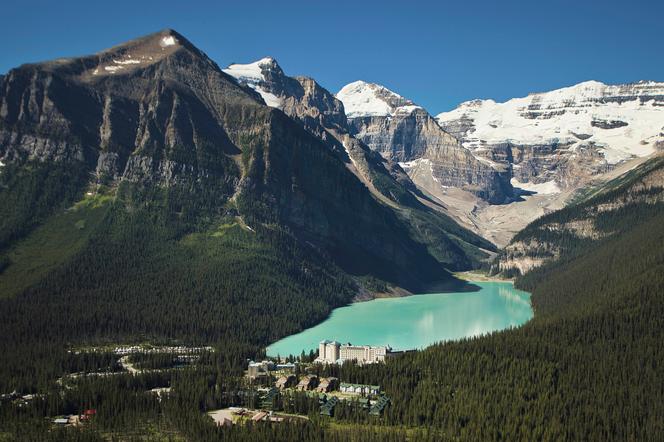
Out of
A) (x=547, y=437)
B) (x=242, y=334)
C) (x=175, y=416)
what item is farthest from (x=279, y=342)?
(x=547, y=437)

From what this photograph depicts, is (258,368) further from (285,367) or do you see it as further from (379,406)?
(379,406)

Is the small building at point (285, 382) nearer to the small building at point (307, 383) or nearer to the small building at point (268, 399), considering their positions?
the small building at point (307, 383)

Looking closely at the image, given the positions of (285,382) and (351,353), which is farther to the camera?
(351,353)

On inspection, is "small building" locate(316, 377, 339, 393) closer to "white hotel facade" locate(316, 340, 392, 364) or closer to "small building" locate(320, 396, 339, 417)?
"small building" locate(320, 396, 339, 417)

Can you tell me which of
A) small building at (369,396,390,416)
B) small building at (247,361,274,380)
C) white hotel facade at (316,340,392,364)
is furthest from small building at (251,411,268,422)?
A: white hotel facade at (316,340,392,364)

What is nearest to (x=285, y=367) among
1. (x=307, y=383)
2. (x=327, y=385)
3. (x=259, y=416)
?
(x=307, y=383)

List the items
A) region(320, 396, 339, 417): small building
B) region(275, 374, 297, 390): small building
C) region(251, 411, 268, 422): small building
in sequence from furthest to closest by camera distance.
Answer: region(275, 374, 297, 390): small building < region(320, 396, 339, 417): small building < region(251, 411, 268, 422): small building
